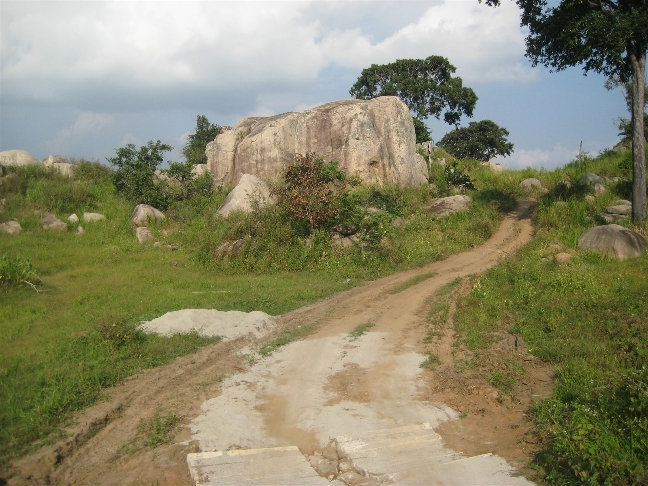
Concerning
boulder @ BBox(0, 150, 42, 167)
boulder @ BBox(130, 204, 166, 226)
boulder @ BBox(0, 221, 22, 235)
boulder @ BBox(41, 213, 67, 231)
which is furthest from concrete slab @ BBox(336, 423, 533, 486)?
boulder @ BBox(0, 150, 42, 167)

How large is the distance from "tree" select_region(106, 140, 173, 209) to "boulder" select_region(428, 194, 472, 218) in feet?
33.8

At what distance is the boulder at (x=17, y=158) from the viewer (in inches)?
895

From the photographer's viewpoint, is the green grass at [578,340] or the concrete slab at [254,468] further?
the concrete slab at [254,468]

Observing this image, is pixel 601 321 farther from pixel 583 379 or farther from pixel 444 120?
pixel 444 120

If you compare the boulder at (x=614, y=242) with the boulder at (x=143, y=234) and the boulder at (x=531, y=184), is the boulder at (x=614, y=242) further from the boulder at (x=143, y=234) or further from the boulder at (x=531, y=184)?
the boulder at (x=143, y=234)

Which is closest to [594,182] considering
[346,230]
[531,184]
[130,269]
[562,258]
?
[531,184]

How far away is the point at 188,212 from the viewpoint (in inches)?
778

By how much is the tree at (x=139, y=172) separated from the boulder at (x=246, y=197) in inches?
119

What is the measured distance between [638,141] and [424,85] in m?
21.1

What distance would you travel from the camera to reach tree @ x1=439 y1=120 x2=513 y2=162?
37.4 metres

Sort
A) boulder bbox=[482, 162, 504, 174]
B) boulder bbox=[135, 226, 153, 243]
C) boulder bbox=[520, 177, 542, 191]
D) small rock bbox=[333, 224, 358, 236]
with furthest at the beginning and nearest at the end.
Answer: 1. boulder bbox=[482, 162, 504, 174]
2. boulder bbox=[520, 177, 542, 191]
3. boulder bbox=[135, 226, 153, 243]
4. small rock bbox=[333, 224, 358, 236]

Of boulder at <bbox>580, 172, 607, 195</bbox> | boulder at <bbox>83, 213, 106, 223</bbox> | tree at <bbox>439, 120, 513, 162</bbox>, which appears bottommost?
boulder at <bbox>83, 213, 106, 223</bbox>

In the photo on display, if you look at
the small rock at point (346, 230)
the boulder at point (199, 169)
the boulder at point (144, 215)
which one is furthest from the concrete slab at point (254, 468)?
the boulder at point (199, 169)

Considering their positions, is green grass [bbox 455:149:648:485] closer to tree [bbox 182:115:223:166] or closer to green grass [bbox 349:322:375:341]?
green grass [bbox 349:322:375:341]
